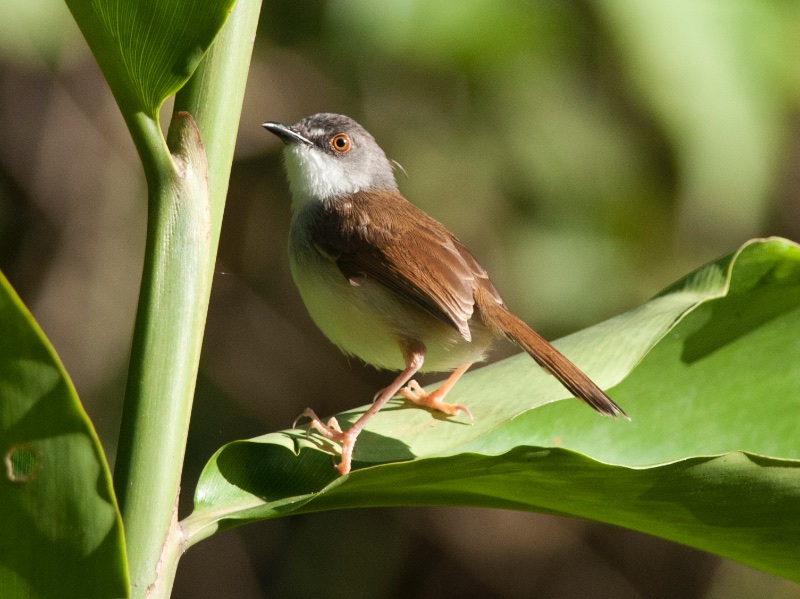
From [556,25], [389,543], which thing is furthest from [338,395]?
[556,25]

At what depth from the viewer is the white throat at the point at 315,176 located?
3422mm

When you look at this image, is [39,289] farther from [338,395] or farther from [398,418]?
[398,418]

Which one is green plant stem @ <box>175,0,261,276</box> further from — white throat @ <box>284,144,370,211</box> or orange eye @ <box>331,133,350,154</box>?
orange eye @ <box>331,133,350,154</box>

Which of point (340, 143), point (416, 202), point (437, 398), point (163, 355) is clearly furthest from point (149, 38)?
point (416, 202)

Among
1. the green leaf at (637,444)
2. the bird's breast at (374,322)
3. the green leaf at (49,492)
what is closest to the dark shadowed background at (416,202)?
the bird's breast at (374,322)

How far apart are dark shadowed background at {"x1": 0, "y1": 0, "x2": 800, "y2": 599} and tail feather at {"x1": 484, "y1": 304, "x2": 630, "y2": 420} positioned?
152cm

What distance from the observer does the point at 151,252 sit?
4.50ft

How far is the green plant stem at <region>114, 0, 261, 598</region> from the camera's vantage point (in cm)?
134

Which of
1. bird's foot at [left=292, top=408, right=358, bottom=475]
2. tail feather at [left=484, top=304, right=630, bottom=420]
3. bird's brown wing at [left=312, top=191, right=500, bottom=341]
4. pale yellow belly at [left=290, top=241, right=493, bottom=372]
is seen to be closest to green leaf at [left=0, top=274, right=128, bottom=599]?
bird's foot at [left=292, top=408, right=358, bottom=475]

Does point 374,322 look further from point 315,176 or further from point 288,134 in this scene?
point 288,134

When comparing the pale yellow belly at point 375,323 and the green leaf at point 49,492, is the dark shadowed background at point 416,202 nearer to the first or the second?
the pale yellow belly at point 375,323

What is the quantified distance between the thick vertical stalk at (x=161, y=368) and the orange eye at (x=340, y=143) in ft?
→ 7.31

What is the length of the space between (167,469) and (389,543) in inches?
193

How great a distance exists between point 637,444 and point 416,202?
137 inches
